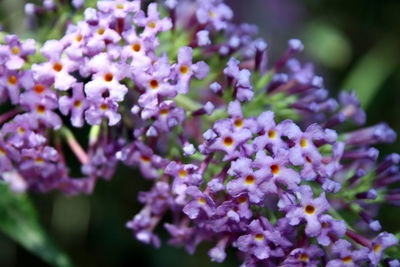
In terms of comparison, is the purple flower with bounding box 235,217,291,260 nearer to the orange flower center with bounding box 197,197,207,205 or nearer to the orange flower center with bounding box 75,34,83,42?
the orange flower center with bounding box 197,197,207,205

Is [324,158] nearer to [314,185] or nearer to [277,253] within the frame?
[314,185]

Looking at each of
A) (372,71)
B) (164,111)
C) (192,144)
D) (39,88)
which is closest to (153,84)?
(164,111)

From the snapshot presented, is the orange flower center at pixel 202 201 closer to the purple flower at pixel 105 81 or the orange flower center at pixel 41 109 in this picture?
the purple flower at pixel 105 81

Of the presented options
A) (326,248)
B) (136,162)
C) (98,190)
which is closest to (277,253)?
(326,248)

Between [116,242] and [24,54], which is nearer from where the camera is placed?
[24,54]

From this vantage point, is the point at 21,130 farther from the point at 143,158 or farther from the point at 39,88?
the point at 143,158

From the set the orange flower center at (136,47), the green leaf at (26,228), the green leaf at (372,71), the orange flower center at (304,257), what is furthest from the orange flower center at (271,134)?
the green leaf at (372,71)

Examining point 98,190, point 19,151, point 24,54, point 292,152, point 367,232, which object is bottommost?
point 98,190
